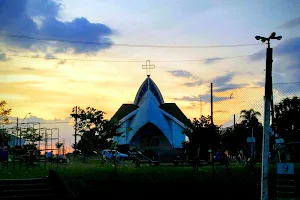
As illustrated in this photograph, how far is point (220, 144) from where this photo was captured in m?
19.7

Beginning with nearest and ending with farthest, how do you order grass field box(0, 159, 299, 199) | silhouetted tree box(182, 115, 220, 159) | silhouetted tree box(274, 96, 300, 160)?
grass field box(0, 159, 299, 199)
silhouetted tree box(182, 115, 220, 159)
silhouetted tree box(274, 96, 300, 160)

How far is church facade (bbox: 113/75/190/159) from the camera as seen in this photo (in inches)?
2512

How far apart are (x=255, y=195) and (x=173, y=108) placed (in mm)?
53066

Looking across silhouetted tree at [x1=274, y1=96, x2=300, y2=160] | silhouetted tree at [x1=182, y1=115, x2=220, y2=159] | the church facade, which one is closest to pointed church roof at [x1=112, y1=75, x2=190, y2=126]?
the church facade

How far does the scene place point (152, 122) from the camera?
63750 millimetres

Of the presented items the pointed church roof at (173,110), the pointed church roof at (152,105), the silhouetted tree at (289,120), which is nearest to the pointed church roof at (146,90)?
the pointed church roof at (152,105)

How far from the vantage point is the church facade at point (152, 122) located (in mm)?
63812

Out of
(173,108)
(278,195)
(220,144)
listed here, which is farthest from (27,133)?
(173,108)

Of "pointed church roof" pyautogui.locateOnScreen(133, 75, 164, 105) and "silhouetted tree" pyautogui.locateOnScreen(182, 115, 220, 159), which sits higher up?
"pointed church roof" pyautogui.locateOnScreen(133, 75, 164, 105)

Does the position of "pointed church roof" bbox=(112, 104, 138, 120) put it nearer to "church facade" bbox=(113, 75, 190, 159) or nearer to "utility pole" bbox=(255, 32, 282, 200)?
"church facade" bbox=(113, 75, 190, 159)

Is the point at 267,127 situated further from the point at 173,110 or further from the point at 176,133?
the point at 173,110

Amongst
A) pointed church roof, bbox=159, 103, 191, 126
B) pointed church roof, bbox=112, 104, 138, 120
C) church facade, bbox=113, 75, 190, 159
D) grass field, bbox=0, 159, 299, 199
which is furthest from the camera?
pointed church roof, bbox=112, 104, 138, 120

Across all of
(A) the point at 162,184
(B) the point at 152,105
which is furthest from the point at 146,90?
(A) the point at 162,184

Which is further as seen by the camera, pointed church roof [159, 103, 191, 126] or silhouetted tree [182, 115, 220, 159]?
pointed church roof [159, 103, 191, 126]
